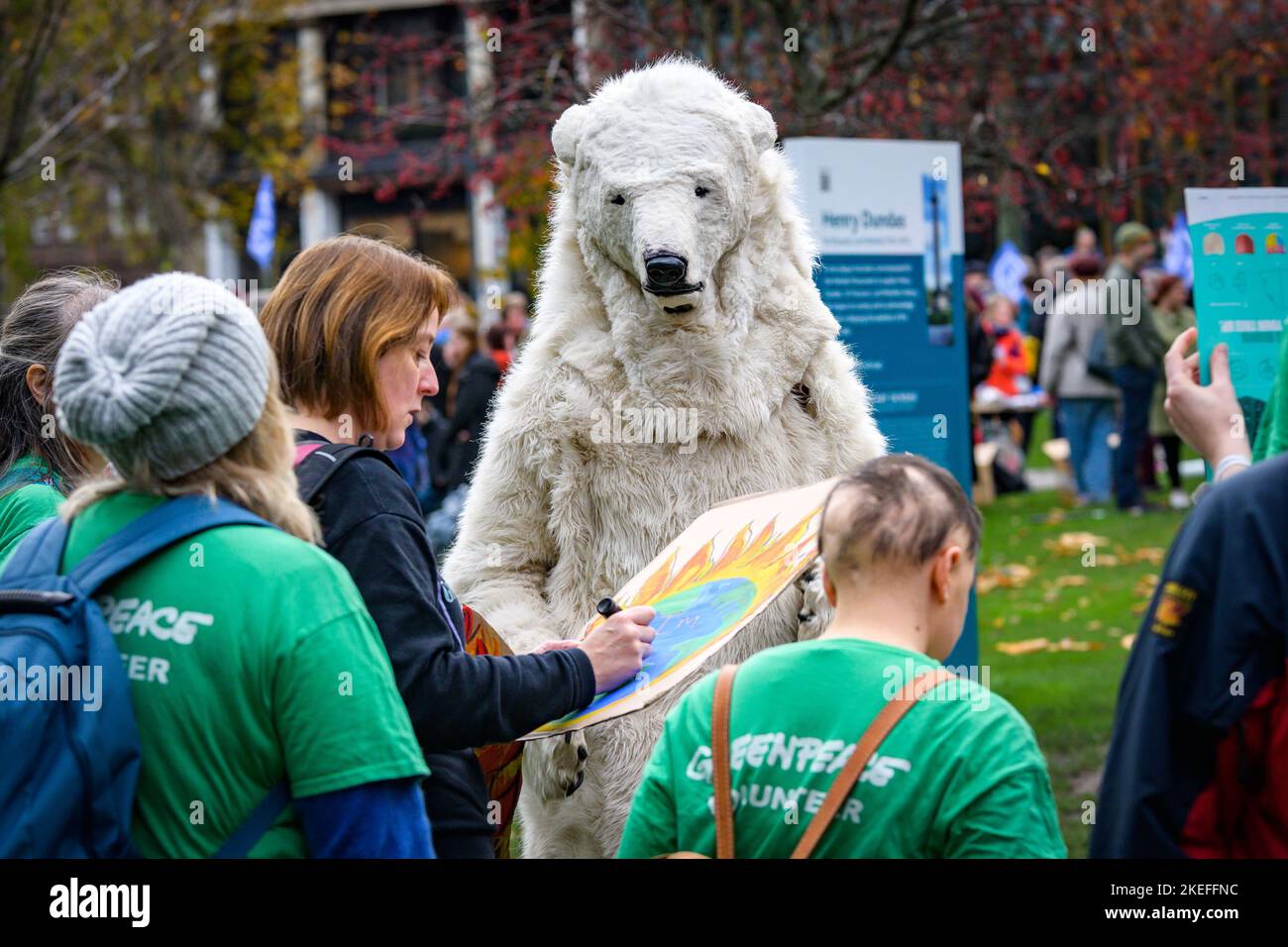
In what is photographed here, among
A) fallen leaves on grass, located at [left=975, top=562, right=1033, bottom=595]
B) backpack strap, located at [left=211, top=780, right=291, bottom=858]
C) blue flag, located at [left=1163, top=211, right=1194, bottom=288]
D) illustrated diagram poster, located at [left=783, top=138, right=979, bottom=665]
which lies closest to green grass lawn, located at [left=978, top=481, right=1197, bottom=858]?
fallen leaves on grass, located at [left=975, top=562, right=1033, bottom=595]

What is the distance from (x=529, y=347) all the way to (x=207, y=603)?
184 cm

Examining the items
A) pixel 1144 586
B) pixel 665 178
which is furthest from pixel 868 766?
pixel 1144 586

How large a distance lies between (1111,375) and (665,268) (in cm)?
972

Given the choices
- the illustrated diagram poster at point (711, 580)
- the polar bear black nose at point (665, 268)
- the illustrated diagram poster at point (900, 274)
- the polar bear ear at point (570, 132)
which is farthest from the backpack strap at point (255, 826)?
the illustrated diagram poster at point (900, 274)

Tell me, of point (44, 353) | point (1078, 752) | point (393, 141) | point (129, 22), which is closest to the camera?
point (44, 353)

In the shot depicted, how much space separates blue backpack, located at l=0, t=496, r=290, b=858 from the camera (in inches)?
77.3

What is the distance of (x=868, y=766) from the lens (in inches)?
81.3

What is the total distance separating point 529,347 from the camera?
3738 mm

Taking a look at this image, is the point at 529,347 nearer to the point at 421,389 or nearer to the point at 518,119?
the point at 421,389

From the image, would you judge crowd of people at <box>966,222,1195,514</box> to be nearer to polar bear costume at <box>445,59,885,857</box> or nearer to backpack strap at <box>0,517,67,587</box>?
polar bear costume at <box>445,59,885,857</box>

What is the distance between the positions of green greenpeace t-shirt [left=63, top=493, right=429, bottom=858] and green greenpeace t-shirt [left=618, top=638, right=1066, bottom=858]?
472 millimetres

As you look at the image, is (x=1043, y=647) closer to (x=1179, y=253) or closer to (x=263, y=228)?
(x=1179, y=253)

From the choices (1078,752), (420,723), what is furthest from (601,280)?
(1078,752)
